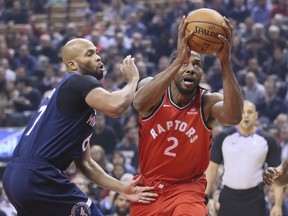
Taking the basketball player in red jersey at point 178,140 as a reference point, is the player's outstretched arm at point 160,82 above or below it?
above

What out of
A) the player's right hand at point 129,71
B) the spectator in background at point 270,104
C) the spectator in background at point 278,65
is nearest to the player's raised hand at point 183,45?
the player's right hand at point 129,71

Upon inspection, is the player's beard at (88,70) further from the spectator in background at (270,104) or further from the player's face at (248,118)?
the spectator in background at (270,104)

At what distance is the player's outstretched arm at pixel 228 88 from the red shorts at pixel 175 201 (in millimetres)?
682

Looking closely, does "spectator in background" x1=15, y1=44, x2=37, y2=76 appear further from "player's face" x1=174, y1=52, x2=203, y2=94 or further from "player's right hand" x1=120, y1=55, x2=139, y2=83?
"player's right hand" x1=120, y1=55, x2=139, y2=83

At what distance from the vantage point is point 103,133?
51.2ft

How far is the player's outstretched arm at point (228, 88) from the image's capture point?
672 centimetres

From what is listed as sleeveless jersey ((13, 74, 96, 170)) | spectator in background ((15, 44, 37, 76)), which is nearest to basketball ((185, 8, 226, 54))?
sleeveless jersey ((13, 74, 96, 170))

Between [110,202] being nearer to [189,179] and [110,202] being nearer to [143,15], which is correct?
[189,179]

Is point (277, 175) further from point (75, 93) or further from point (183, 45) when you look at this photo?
point (75, 93)

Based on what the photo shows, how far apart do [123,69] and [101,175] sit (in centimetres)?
111

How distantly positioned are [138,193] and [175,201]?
331 mm

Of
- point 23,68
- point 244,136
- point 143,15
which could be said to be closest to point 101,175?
point 244,136

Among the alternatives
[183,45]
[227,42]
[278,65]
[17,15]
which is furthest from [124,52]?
[227,42]

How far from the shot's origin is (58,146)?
665 centimetres
